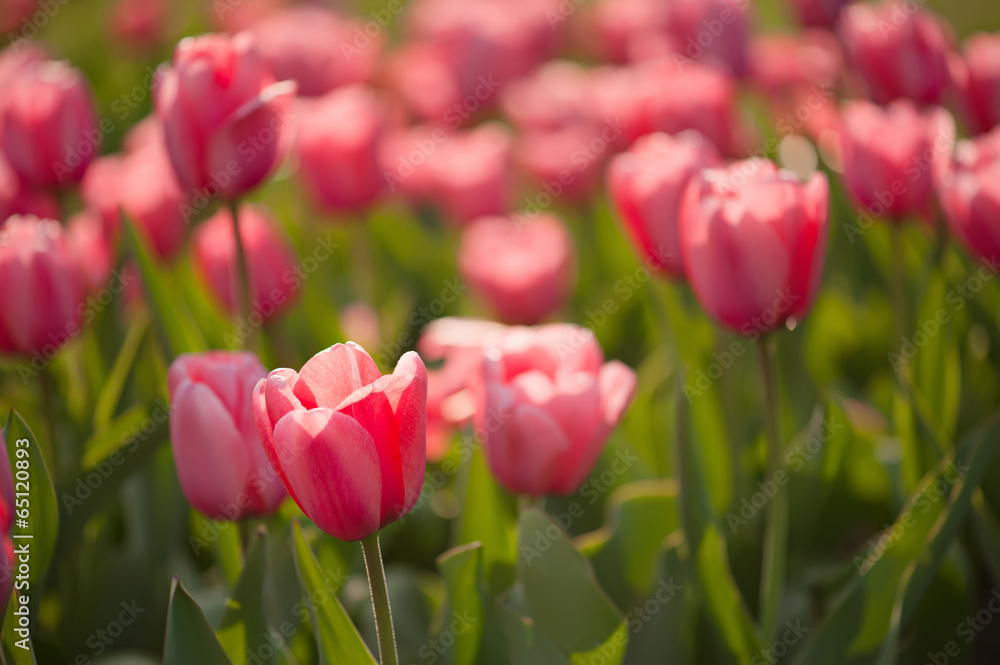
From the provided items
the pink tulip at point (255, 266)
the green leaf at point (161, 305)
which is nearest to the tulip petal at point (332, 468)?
the green leaf at point (161, 305)

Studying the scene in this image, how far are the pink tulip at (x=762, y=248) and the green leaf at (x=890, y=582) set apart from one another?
262mm

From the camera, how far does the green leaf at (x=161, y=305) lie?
1.36 m

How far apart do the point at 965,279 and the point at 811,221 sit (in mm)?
757

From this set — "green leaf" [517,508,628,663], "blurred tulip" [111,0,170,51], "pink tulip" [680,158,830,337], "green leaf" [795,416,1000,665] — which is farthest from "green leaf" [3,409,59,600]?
"blurred tulip" [111,0,170,51]

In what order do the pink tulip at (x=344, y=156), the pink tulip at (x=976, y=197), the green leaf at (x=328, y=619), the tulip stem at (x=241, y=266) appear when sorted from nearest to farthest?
the green leaf at (x=328, y=619) → the pink tulip at (x=976, y=197) → the tulip stem at (x=241, y=266) → the pink tulip at (x=344, y=156)

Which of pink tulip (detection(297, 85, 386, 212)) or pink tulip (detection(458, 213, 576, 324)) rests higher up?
pink tulip (detection(297, 85, 386, 212))

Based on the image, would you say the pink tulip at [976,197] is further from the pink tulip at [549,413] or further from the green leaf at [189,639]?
the green leaf at [189,639]

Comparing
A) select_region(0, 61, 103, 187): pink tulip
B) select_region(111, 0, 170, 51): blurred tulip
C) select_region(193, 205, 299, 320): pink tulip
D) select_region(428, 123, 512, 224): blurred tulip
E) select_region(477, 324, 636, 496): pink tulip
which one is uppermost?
select_region(0, 61, 103, 187): pink tulip

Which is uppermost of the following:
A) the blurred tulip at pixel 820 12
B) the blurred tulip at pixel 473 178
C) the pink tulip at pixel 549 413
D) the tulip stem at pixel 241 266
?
the tulip stem at pixel 241 266

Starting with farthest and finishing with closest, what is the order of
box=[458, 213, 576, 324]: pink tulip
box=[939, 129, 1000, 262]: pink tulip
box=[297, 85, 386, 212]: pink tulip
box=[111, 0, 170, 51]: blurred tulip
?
1. box=[111, 0, 170, 51]: blurred tulip
2. box=[297, 85, 386, 212]: pink tulip
3. box=[458, 213, 576, 324]: pink tulip
4. box=[939, 129, 1000, 262]: pink tulip

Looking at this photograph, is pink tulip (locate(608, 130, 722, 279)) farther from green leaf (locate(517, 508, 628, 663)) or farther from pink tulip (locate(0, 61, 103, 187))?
pink tulip (locate(0, 61, 103, 187))

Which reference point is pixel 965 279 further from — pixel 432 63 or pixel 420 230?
pixel 432 63

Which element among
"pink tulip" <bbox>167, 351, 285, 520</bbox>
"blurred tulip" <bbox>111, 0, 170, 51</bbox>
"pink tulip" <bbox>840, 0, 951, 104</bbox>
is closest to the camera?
"pink tulip" <bbox>167, 351, 285, 520</bbox>

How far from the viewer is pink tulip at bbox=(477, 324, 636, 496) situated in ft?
3.54
